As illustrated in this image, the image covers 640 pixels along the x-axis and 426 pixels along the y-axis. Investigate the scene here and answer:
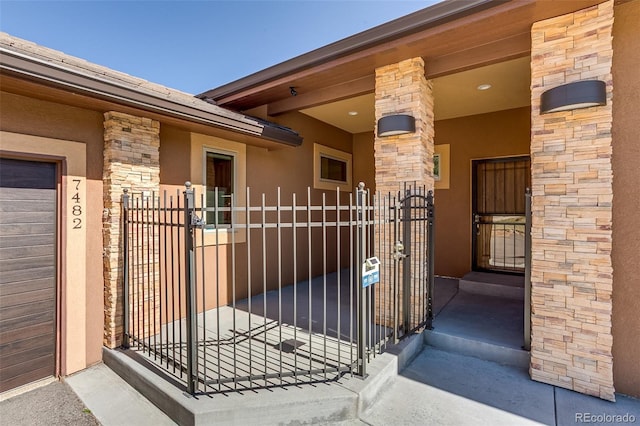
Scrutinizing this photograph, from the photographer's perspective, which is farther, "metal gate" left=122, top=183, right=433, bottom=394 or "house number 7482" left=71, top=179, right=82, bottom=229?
"house number 7482" left=71, top=179, right=82, bottom=229

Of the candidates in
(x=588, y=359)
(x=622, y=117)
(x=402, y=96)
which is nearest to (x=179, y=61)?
(x=402, y=96)

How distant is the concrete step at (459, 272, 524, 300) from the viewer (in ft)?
18.0

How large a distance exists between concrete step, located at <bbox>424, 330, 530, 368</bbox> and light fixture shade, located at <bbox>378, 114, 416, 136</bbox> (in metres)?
2.77

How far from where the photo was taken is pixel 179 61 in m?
9.51

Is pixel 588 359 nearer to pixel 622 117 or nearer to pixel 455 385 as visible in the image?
pixel 455 385

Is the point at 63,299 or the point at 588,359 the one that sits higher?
the point at 63,299

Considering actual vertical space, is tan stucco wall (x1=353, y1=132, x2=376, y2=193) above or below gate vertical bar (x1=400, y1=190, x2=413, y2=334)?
above

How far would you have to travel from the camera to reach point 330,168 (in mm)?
8055

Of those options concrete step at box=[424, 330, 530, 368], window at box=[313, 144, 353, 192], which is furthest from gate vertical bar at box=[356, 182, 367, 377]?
window at box=[313, 144, 353, 192]

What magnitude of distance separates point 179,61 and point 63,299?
8515 mm

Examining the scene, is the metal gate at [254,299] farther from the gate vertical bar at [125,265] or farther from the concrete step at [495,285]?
the concrete step at [495,285]

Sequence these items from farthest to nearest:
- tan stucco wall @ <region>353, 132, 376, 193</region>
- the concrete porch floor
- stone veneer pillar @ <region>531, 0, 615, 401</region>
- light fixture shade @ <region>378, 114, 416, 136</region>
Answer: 1. tan stucco wall @ <region>353, 132, 376, 193</region>
2. light fixture shade @ <region>378, 114, 416, 136</region>
3. the concrete porch floor
4. stone veneer pillar @ <region>531, 0, 615, 401</region>

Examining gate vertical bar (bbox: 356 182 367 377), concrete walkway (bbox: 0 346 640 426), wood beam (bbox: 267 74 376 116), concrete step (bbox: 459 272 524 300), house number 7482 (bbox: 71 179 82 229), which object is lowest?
concrete walkway (bbox: 0 346 640 426)

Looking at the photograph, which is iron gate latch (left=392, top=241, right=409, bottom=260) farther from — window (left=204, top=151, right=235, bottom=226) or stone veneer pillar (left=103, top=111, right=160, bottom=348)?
stone veneer pillar (left=103, top=111, right=160, bottom=348)
